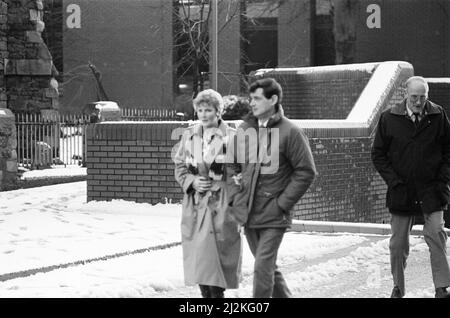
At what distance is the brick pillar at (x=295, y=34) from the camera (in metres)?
40.5

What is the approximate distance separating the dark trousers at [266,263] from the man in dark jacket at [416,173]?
1.45m

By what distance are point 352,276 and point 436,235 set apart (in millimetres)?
1462

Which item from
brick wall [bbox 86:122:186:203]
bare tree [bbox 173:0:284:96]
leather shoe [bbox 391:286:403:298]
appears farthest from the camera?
bare tree [bbox 173:0:284:96]

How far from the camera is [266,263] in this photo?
704 cm

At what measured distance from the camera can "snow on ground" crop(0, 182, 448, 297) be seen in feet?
28.4

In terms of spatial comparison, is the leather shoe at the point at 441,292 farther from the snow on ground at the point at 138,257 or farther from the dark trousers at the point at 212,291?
the dark trousers at the point at 212,291

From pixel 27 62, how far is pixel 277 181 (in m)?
19.8

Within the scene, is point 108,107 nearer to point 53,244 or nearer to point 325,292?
point 53,244

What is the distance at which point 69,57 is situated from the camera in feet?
135

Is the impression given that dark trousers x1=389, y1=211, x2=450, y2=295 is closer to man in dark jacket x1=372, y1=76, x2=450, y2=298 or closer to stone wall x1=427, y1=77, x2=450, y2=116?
man in dark jacket x1=372, y1=76, x2=450, y2=298

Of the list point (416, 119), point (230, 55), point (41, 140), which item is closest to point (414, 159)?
point (416, 119)

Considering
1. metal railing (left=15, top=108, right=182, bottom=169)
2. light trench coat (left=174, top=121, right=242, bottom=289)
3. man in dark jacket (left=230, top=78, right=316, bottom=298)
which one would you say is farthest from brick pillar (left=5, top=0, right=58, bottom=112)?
man in dark jacket (left=230, top=78, right=316, bottom=298)

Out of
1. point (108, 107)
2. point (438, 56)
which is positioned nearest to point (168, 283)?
point (108, 107)

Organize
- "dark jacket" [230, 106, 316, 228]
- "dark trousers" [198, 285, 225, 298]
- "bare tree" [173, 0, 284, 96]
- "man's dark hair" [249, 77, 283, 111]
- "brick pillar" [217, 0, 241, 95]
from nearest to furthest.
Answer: "dark jacket" [230, 106, 316, 228], "man's dark hair" [249, 77, 283, 111], "dark trousers" [198, 285, 225, 298], "bare tree" [173, 0, 284, 96], "brick pillar" [217, 0, 241, 95]
